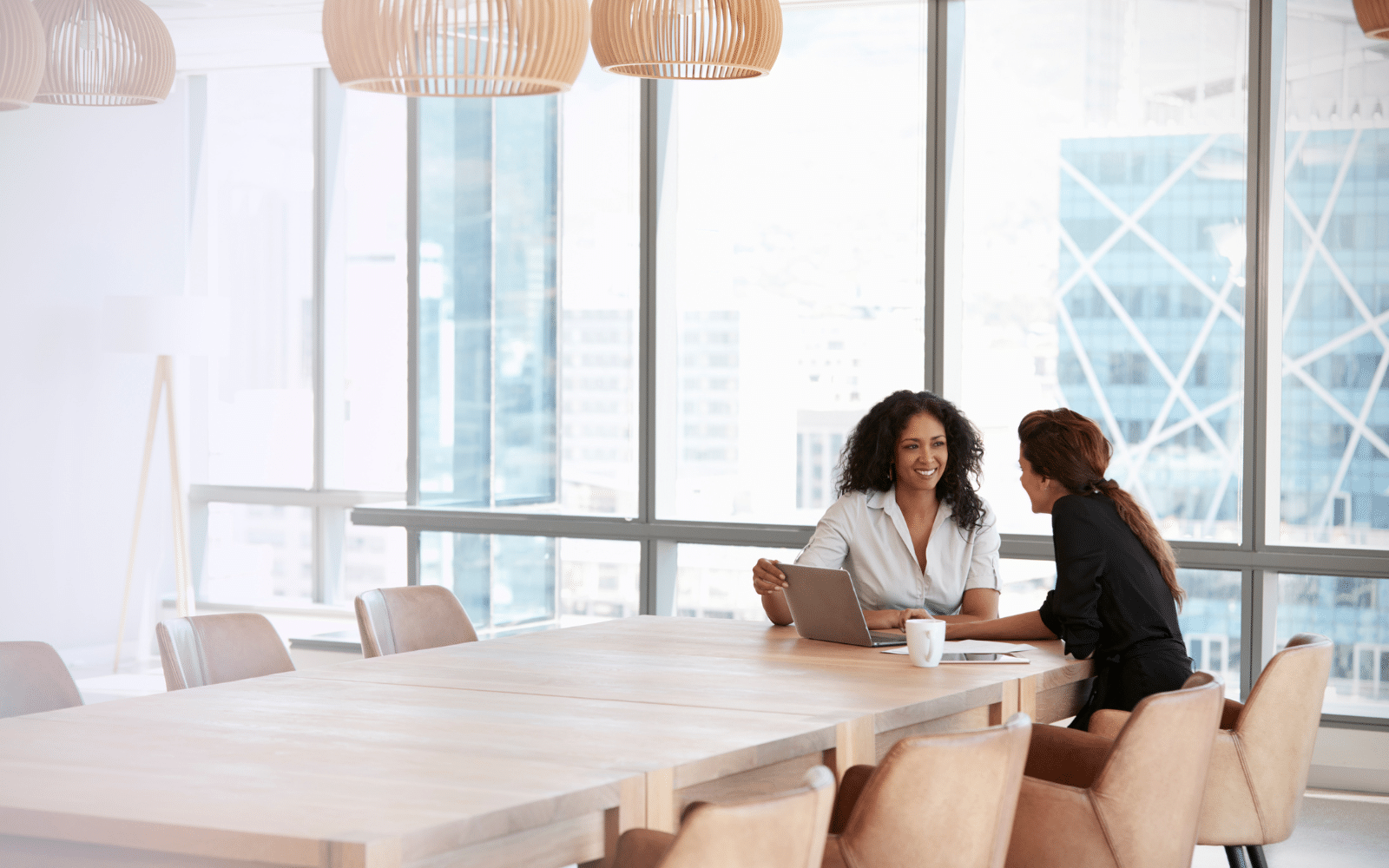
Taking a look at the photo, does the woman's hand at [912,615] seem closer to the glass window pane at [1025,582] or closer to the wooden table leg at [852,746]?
the wooden table leg at [852,746]

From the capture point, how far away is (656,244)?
633cm

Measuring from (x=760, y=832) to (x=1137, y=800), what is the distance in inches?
46.5

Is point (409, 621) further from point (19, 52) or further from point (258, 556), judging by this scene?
point (258, 556)

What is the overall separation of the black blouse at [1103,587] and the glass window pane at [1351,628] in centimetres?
216

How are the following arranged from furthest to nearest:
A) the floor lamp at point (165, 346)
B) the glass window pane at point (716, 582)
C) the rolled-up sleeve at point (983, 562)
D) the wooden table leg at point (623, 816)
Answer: the floor lamp at point (165, 346) < the glass window pane at point (716, 582) < the rolled-up sleeve at point (983, 562) < the wooden table leg at point (623, 816)

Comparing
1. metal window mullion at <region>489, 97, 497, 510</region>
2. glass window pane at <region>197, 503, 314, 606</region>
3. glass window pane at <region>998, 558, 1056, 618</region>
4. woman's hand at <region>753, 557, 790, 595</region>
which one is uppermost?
metal window mullion at <region>489, 97, 497, 510</region>

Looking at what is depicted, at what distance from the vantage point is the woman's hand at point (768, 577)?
3.76 metres

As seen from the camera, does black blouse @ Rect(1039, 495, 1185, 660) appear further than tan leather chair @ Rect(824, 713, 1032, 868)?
Yes

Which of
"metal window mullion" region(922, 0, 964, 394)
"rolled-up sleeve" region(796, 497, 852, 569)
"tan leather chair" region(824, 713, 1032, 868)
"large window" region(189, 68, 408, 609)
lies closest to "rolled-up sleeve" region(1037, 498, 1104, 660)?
"rolled-up sleeve" region(796, 497, 852, 569)

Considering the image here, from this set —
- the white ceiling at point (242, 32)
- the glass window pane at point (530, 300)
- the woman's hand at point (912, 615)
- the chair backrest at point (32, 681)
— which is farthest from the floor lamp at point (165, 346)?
the woman's hand at point (912, 615)

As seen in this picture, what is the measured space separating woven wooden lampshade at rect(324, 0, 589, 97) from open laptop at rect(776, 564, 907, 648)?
1.34m

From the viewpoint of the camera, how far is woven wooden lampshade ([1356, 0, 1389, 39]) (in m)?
3.42

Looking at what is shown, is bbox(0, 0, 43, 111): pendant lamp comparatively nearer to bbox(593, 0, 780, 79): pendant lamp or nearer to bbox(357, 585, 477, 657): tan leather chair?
bbox(593, 0, 780, 79): pendant lamp

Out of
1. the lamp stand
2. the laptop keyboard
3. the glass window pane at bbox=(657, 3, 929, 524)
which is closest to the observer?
the laptop keyboard
